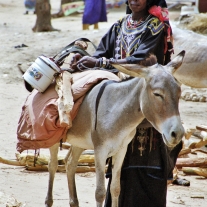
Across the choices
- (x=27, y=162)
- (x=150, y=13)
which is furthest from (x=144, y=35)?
(x=27, y=162)

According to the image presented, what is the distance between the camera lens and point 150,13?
16.9 ft

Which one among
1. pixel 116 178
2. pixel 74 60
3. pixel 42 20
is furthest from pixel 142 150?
pixel 42 20

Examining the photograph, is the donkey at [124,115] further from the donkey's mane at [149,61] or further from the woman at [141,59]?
the woman at [141,59]

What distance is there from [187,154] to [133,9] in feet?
10.8

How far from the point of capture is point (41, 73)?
5.19 meters

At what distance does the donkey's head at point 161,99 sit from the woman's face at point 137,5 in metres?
0.64

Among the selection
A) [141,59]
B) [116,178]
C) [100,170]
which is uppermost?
[141,59]

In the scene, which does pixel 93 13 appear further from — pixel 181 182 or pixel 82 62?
pixel 82 62

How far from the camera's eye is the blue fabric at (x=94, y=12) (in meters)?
16.4

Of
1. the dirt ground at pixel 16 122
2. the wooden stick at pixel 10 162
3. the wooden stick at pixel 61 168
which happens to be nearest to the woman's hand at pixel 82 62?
the dirt ground at pixel 16 122

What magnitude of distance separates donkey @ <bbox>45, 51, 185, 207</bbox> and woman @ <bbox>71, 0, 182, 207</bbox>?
0.78 ft

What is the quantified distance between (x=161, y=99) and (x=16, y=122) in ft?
15.9

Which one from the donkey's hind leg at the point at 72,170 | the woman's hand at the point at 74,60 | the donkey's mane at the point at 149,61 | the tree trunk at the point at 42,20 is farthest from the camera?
the tree trunk at the point at 42,20

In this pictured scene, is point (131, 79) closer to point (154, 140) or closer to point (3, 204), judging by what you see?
point (154, 140)
